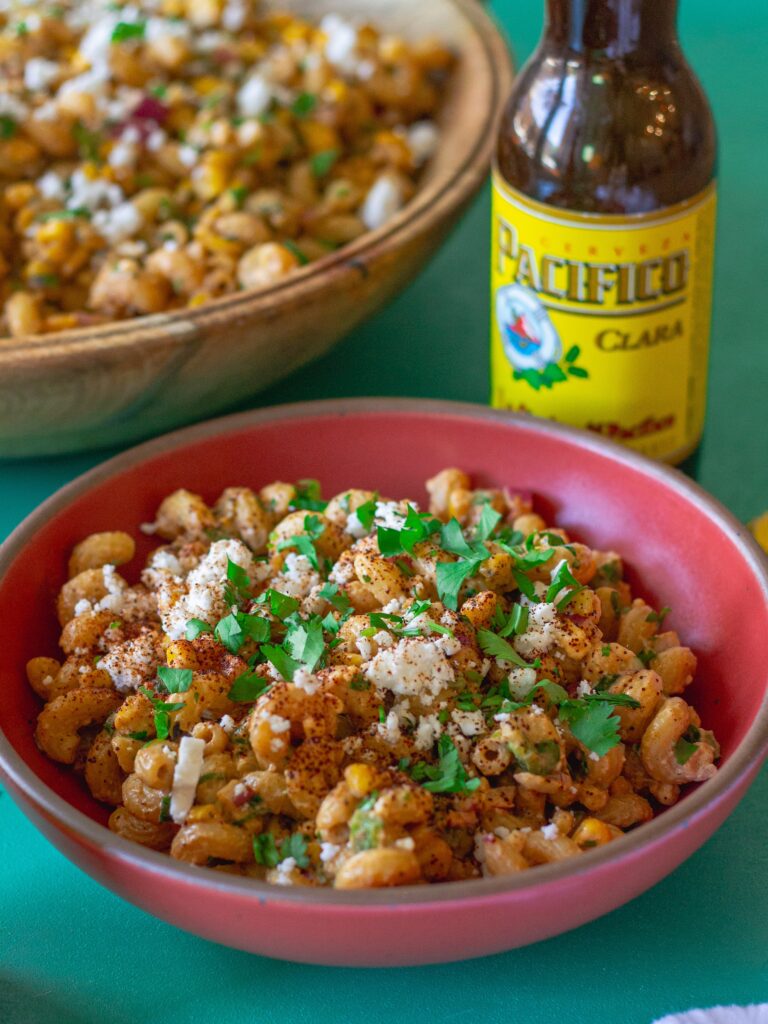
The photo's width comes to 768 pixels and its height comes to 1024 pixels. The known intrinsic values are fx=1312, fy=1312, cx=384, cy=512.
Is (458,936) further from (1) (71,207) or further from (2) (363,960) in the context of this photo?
(1) (71,207)

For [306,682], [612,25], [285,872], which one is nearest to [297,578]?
[306,682]

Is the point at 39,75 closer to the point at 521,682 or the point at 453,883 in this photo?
the point at 521,682

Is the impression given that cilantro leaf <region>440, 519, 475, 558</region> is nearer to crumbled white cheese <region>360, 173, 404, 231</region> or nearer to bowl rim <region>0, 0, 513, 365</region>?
bowl rim <region>0, 0, 513, 365</region>

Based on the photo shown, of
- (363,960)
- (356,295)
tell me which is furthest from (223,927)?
(356,295)

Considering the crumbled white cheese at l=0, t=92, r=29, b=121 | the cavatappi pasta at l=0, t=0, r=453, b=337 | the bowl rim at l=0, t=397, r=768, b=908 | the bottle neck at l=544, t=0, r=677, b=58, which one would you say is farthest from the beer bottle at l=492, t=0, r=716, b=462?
the crumbled white cheese at l=0, t=92, r=29, b=121

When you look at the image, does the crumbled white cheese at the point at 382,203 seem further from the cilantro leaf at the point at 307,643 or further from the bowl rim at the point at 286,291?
the cilantro leaf at the point at 307,643
